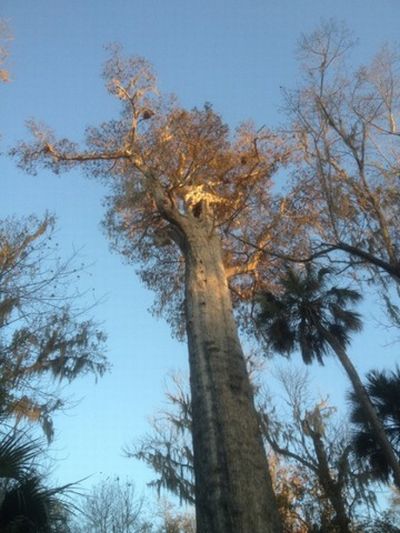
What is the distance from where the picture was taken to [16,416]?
33.9ft

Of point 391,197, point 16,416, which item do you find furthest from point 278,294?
point 16,416

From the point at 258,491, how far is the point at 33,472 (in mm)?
2541

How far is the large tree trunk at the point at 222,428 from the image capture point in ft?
16.2

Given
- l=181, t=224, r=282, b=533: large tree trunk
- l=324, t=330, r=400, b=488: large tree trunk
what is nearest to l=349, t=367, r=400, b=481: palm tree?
l=324, t=330, r=400, b=488: large tree trunk

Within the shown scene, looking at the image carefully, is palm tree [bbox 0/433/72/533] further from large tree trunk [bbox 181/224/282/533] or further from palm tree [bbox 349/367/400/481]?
palm tree [bbox 349/367/400/481]

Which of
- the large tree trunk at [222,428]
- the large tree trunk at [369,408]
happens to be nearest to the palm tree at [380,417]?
the large tree trunk at [369,408]

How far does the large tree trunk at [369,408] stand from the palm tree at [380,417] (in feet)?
2.30

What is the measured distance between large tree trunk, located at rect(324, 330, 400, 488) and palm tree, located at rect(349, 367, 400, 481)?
27.6 inches

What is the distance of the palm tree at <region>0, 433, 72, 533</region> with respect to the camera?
17.8 ft

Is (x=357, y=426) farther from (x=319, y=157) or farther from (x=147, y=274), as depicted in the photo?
(x=319, y=157)

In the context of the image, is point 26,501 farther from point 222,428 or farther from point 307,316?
point 307,316

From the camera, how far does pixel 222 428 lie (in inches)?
226

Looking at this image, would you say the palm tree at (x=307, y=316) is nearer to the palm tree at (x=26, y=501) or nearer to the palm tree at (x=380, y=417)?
the palm tree at (x=380, y=417)

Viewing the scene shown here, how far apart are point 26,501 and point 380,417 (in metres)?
11.7
